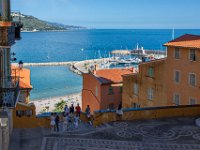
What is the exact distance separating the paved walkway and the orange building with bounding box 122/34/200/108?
50.7 ft

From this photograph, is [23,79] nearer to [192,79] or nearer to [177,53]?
[177,53]

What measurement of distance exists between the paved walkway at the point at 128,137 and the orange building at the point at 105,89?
27948 millimetres

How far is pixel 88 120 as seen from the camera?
28.5 m

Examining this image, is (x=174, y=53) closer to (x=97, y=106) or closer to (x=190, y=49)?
(x=190, y=49)

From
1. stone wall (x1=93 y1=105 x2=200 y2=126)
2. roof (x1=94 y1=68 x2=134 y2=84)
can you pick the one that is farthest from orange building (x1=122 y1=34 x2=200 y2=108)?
stone wall (x1=93 y1=105 x2=200 y2=126)

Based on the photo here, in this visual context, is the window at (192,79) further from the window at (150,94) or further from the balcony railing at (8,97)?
the balcony railing at (8,97)

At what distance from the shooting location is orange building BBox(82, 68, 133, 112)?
56219 mm

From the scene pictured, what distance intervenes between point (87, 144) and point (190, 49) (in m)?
A: 23.0

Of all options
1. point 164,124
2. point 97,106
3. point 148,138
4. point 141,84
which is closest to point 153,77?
point 141,84

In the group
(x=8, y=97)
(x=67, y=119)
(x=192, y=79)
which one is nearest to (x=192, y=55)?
(x=192, y=79)


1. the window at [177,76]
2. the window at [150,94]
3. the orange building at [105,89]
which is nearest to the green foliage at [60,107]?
the orange building at [105,89]

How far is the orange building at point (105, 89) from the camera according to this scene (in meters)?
56.2

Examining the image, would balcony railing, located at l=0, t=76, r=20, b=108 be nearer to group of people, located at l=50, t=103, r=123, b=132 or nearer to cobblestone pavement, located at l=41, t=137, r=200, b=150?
cobblestone pavement, located at l=41, t=137, r=200, b=150

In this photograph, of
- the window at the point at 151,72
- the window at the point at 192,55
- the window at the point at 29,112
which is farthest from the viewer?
the window at the point at 151,72
